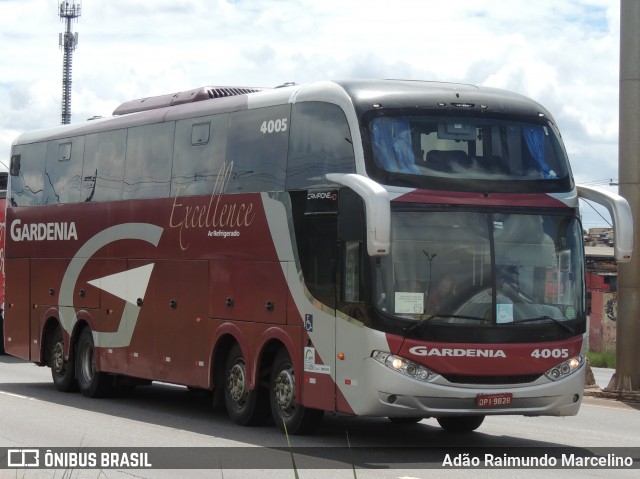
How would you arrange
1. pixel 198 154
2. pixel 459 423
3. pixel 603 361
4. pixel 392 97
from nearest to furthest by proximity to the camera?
pixel 392 97, pixel 459 423, pixel 198 154, pixel 603 361

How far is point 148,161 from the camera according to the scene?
19406 millimetres

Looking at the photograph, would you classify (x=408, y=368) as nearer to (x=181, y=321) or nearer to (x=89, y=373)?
(x=181, y=321)

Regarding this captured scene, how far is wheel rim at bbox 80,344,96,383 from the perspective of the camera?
842 inches

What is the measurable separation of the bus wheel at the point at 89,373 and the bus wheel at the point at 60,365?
0.34 m

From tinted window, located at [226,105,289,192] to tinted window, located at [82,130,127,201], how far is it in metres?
3.51

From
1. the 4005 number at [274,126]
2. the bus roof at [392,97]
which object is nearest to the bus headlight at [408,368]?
the bus roof at [392,97]

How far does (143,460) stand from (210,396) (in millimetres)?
8178

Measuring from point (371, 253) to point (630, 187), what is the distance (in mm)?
9277

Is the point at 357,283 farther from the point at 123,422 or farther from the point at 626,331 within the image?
the point at 626,331

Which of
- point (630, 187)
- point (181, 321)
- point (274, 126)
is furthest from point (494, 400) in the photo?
point (630, 187)

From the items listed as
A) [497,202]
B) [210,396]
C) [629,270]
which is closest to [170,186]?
[210,396]

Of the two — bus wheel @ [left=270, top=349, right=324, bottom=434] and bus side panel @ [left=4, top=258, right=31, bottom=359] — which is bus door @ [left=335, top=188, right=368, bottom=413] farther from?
bus side panel @ [left=4, top=258, right=31, bottom=359]

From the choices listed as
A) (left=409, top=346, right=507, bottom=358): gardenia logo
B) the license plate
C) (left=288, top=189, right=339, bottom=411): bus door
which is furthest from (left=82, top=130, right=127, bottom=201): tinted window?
the license plate

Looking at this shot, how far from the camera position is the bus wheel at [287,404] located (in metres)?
15.5
